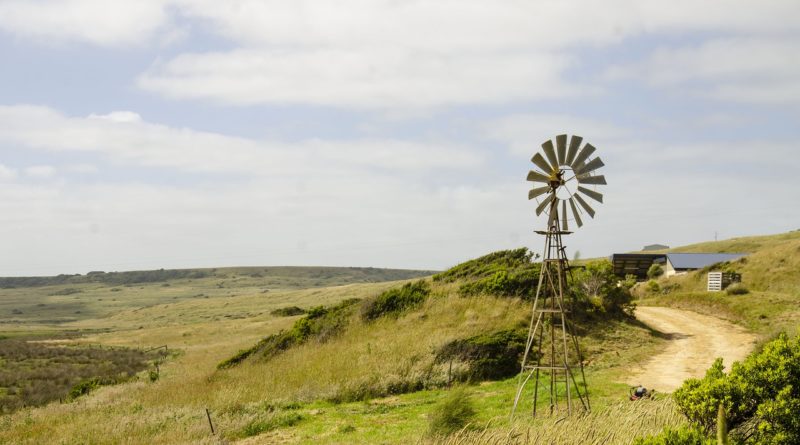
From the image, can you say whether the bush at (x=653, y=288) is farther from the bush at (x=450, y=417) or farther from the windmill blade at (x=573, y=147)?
the bush at (x=450, y=417)

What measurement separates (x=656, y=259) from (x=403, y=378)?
49831 millimetres

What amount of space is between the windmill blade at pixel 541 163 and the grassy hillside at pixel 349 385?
5.90 meters

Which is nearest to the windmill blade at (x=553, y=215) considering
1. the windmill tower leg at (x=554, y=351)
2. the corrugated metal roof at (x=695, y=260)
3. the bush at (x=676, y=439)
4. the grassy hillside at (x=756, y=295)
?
the windmill tower leg at (x=554, y=351)

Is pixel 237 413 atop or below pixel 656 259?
below

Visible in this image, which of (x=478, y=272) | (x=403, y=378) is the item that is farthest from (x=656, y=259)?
(x=403, y=378)

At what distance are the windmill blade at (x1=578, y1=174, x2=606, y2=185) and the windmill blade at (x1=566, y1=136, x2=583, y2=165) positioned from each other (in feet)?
1.61

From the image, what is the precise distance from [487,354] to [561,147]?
914cm

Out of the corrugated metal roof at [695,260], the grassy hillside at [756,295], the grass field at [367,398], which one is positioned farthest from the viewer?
the corrugated metal roof at [695,260]

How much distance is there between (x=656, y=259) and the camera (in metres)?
62.3

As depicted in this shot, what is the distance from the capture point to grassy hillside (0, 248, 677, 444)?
1536 cm

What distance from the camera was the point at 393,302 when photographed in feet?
96.9

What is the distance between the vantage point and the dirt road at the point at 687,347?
1816cm

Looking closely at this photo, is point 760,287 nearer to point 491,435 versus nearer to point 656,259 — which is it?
point 656,259

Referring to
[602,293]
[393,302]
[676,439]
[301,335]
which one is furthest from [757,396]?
[301,335]
